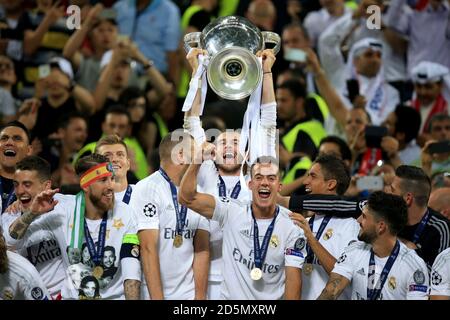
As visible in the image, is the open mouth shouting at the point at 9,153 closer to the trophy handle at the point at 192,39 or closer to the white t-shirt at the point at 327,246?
the trophy handle at the point at 192,39

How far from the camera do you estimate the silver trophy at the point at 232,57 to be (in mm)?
10594

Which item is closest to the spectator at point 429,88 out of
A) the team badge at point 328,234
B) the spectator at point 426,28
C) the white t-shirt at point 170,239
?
the spectator at point 426,28

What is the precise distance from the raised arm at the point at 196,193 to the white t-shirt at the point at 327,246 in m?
0.91

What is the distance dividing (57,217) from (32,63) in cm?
446

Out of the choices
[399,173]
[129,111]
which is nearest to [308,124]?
[129,111]

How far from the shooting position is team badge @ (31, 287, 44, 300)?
10.5 metres

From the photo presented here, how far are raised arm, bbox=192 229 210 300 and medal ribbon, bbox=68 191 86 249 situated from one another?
91 centimetres

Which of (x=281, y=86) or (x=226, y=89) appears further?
(x=281, y=86)

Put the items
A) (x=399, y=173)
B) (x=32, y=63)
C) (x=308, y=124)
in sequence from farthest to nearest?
(x=32, y=63) → (x=308, y=124) → (x=399, y=173)

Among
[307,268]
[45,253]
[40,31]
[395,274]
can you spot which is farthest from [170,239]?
[40,31]

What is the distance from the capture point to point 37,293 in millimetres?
10539

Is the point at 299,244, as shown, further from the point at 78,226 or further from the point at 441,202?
the point at 441,202
